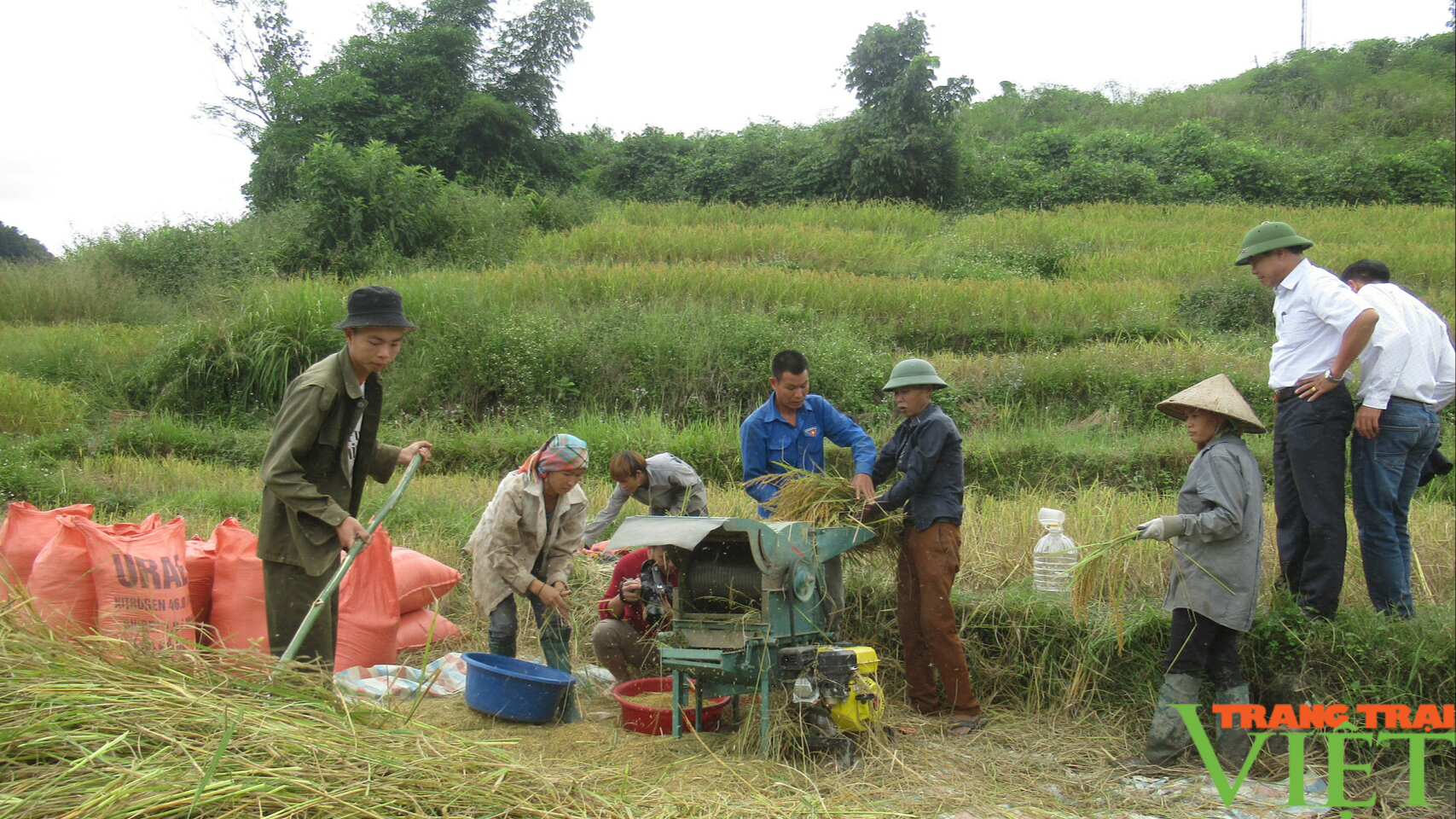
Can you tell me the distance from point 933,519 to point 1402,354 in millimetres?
2289

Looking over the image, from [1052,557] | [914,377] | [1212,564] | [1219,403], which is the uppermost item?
[914,377]

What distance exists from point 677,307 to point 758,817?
10712 millimetres

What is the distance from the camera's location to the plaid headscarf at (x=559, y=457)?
190 inches

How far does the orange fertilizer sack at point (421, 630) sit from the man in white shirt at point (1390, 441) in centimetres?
492

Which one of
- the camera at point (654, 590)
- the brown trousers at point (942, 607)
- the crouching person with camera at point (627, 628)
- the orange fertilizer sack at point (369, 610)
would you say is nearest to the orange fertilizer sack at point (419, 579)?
the orange fertilizer sack at point (369, 610)

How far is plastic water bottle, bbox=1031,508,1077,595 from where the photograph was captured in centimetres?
569

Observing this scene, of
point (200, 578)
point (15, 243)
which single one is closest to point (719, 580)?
point (200, 578)

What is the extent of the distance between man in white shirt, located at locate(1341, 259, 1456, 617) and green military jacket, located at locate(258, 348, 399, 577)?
4483 millimetres

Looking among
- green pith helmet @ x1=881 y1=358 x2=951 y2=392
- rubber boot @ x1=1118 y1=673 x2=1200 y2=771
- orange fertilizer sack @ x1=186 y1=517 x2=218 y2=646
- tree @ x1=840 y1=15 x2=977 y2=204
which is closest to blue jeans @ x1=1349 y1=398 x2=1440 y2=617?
rubber boot @ x1=1118 y1=673 x2=1200 y2=771

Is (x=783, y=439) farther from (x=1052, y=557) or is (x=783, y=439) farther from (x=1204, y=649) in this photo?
(x=1204, y=649)

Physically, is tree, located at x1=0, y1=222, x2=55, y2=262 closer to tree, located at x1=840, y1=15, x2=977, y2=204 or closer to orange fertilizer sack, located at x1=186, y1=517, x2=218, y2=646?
tree, located at x1=840, y1=15, x2=977, y2=204

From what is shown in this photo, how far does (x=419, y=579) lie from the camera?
5.95 m

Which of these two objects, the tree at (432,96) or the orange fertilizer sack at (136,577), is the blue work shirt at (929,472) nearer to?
the orange fertilizer sack at (136,577)

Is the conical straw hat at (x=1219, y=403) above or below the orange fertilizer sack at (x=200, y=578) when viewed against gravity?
above
